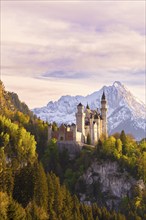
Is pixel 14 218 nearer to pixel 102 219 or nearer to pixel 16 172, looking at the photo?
pixel 16 172

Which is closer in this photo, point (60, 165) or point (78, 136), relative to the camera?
point (60, 165)

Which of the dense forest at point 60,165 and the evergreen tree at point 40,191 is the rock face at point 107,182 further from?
the evergreen tree at point 40,191

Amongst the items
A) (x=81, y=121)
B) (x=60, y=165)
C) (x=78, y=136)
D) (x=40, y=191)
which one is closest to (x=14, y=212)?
(x=40, y=191)

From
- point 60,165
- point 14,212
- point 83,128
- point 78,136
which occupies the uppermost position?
point 83,128

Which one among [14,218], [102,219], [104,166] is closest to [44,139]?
[104,166]

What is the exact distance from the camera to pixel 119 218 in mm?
107000

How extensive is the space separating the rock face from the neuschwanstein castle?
8770 millimetres

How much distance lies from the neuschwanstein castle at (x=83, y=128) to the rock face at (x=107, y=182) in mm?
8770

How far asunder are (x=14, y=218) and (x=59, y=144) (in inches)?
2418

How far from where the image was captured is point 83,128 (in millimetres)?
146625

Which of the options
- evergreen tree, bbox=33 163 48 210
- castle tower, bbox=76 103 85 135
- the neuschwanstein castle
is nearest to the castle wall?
the neuschwanstein castle

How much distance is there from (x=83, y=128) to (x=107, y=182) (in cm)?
1569

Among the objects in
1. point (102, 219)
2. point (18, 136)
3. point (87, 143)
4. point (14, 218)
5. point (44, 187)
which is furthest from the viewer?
point (87, 143)

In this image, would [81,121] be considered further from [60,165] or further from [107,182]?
[107,182]
